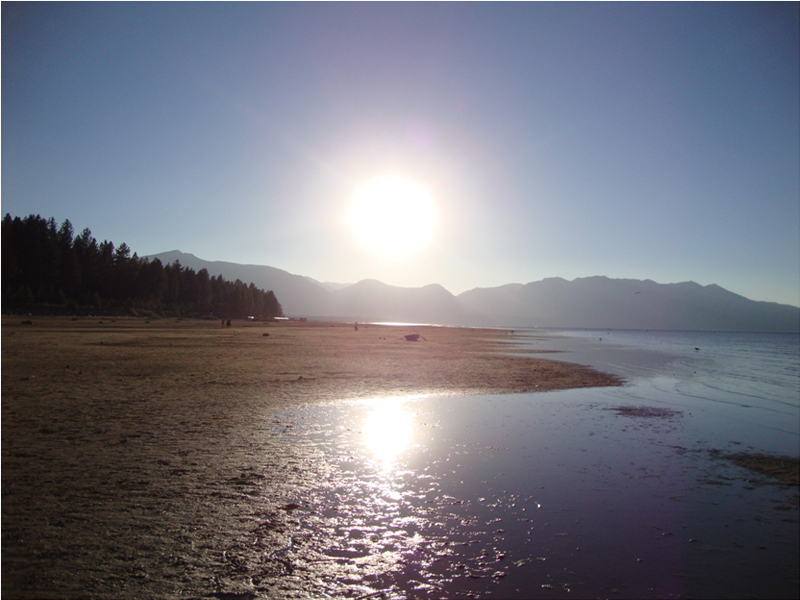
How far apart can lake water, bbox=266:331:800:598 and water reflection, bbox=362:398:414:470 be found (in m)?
0.07

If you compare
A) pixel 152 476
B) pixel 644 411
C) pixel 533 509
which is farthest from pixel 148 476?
pixel 644 411

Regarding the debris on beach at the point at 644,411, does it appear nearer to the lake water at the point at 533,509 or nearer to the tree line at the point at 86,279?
the lake water at the point at 533,509

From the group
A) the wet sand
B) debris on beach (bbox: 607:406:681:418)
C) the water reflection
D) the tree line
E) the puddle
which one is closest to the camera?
the wet sand

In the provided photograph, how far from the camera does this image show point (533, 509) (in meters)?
7.46

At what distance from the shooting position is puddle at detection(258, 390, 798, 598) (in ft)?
17.4

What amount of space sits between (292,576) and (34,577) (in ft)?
9.70

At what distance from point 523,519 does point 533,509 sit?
1.71ft

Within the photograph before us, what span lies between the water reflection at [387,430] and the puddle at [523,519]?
0.27ft

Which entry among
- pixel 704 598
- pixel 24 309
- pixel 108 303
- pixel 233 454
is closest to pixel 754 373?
pixel 704 598

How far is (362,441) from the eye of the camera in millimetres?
11422

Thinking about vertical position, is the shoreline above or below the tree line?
below

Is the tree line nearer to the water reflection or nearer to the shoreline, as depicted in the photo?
the shoreline

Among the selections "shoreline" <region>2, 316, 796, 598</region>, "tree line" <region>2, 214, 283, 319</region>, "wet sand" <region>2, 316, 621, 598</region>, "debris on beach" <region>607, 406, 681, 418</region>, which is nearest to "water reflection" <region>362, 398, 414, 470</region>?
"shoreline" <region>2, 316, 796, 598</region>

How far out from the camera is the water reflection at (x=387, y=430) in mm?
10484
